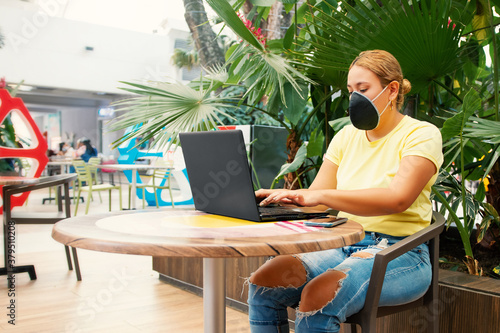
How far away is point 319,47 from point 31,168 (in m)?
4.46

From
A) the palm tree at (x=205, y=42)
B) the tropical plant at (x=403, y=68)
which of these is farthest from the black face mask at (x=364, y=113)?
the palm tree at (x=205, y=42)

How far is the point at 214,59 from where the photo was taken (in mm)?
5723

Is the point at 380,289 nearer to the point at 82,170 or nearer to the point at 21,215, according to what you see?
the point at 21,215

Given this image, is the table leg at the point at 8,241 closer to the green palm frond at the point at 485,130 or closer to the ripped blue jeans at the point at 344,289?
the ripped blue jeans at the point at 344,289

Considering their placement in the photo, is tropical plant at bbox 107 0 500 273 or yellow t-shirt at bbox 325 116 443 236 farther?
tropical plant at bbox 107 0 500 273

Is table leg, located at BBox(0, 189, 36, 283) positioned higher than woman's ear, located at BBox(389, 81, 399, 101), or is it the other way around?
woman's ear, located at BBox(389, 81, 399, 101)

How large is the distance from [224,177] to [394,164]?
53 cm

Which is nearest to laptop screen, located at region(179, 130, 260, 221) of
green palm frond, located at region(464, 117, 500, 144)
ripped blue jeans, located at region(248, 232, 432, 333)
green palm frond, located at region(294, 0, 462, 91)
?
ripped blue jeans, located at region(248, 232, 432, 333)

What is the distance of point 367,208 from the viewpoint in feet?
4.06

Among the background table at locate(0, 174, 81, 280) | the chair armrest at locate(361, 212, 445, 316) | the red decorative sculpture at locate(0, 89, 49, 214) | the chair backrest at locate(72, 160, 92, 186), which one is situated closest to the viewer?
the chair armrest at locate(361, 212, 445, 316)

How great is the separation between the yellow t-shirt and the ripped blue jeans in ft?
0.16

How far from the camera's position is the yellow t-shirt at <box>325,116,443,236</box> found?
1312mm

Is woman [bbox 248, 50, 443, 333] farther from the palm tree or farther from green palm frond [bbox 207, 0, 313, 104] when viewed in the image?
the palm tree

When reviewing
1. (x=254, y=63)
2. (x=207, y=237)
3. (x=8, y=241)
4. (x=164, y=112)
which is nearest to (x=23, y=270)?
(x=8, y=241)
